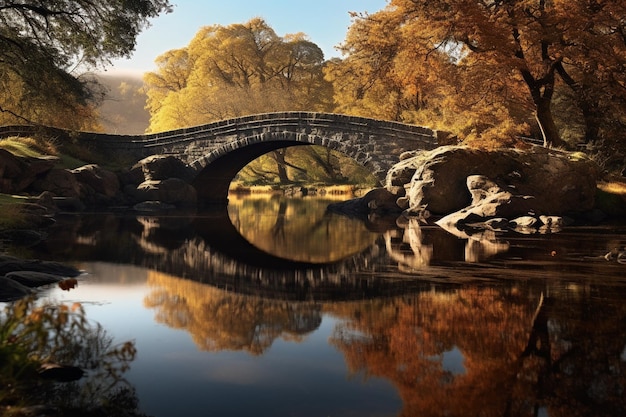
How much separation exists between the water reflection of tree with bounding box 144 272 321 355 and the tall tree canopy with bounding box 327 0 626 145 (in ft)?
49.0

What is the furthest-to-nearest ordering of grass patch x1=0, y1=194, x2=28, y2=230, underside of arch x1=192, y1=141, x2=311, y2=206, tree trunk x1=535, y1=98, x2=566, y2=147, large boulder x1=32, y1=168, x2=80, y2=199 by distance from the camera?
underside of arch x1=192, y1=141, x2=311, y2=206 → large boulder x1=32, y1=168, x2=80, y2=199 → tree trunk x1=535, y1=98, x2=566, y2=147 → grass patch x1=0, y1=194, x2=28, y2=230

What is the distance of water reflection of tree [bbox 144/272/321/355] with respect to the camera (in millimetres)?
6484

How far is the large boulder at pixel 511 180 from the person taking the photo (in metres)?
20.4

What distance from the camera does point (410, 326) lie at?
6875 mm

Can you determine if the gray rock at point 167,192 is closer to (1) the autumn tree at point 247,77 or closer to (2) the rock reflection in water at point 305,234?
(2) the rock reflection in water at point 305,234

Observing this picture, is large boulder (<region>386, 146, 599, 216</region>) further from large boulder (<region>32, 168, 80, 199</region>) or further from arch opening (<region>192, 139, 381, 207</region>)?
large boulder (<region>32, 168, 80, 199</region>)

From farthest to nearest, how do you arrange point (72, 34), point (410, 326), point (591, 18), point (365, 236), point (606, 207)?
point (606, 207), point (591, 18), point (72, 34), point (365, 236), point (410, 326)

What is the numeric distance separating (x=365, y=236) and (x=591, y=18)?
34.4ft

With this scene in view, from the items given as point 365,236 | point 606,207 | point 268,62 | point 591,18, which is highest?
point 268,62

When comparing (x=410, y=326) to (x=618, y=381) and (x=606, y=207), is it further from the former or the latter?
(x=606, y=207)

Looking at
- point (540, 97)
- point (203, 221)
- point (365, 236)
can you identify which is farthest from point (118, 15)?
point (540, 97)

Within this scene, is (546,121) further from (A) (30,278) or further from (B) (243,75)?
(B) (243,75)

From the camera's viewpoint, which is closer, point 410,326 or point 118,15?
point 410,326

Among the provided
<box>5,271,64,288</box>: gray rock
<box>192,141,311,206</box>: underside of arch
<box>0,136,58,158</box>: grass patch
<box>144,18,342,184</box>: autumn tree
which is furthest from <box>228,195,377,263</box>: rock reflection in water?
<box>144,18,342,184</box>: autumn tree
